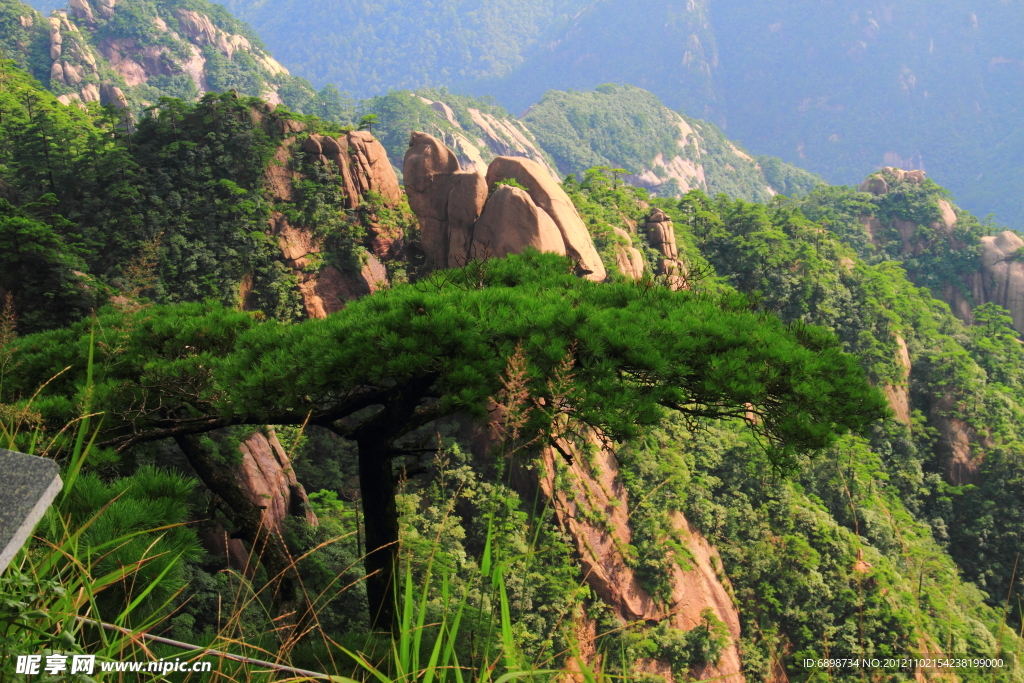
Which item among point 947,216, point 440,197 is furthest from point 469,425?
point 947,216

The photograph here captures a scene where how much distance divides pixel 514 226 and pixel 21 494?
1386 cm

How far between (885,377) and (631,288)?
72.6 feet

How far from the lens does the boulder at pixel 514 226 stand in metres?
14.4

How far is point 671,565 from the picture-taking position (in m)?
13.5

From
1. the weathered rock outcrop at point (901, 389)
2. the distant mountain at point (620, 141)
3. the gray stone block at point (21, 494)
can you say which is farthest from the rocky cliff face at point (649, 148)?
the gray stone block at point (21, 494)

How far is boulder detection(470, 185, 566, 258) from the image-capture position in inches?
569

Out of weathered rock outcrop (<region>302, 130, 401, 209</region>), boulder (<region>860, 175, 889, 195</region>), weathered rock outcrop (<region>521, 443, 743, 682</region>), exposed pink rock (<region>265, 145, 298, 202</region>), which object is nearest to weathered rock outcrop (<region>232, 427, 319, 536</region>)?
weathered rock outcrop (<region>521, 443, 743, 682</region>)

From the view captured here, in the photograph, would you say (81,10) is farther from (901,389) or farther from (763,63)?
(763,63)

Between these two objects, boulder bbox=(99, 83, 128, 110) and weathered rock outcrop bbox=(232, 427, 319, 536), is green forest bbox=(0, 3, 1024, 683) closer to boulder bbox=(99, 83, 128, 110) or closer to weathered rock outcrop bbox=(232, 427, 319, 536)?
weathered rock outcrop bbox=(232, 427, 319, 536)

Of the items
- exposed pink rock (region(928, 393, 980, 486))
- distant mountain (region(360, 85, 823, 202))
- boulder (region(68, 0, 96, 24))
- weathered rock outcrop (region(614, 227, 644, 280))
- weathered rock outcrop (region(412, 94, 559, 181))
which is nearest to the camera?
weathered rock outcrop (region(614, 227, 644, 280))

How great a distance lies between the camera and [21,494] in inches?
46.9

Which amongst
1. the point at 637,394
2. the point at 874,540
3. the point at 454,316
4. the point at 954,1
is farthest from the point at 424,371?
the point at 954,1

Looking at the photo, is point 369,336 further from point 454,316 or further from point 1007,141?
point 1007,141

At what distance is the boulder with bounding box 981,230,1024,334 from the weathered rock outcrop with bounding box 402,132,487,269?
33.1 m
